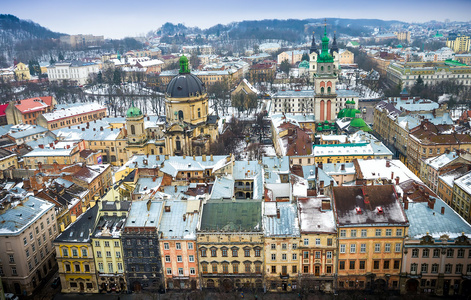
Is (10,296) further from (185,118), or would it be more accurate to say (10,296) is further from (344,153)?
(344,153)

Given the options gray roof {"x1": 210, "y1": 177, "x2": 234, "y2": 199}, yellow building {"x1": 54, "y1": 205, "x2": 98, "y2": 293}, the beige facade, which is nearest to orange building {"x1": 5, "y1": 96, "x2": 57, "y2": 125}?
the beige facade

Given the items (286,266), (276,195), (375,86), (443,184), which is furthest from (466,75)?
(286,266)

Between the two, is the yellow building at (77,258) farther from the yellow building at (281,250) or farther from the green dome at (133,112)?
the green dome at (133,112)

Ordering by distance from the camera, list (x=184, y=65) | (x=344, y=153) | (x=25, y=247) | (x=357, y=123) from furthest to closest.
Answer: (x=357, y=123) → (x=184, y=65) → (x=344, y=153) → (x=25, y=247)

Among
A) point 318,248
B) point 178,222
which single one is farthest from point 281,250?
point 178,222

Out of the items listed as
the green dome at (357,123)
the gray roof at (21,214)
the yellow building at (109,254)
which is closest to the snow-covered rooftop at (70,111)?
the gray roof at (21,214)

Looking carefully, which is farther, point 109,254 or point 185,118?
point 185,118
